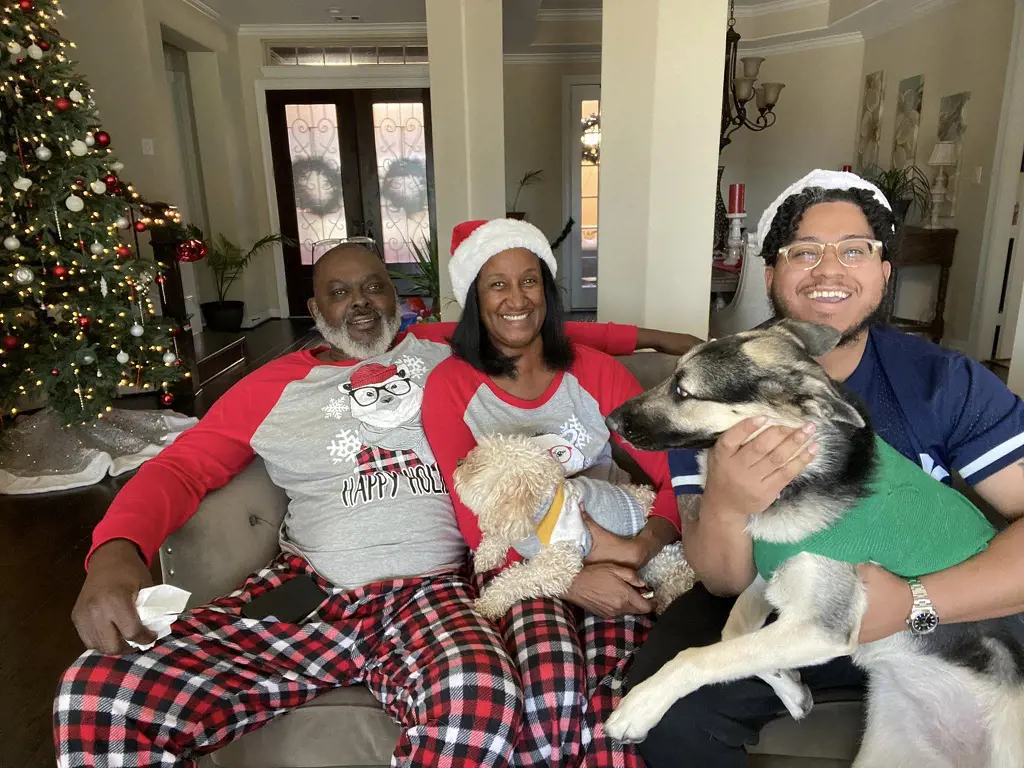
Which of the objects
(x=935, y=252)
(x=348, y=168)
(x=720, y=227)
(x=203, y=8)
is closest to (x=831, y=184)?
(x=720, y=227)

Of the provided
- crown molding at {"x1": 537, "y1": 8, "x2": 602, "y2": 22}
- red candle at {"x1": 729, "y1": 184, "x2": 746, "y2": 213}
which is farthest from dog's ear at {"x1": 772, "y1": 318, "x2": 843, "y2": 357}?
crown molding at {"x1": 537, "y1": 8, "x2": 602, "y2": 22}

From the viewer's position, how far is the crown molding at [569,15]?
793 centimetres

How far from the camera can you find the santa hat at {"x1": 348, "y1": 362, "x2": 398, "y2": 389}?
2.01m

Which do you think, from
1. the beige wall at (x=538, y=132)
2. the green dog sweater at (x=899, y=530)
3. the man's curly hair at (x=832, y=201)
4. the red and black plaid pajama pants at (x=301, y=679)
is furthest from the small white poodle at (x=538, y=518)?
the beige wall at (x=538, y=132)

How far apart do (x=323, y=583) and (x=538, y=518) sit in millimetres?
629

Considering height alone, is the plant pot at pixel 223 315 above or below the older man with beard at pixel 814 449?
below

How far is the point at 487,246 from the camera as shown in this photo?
80.4 inches

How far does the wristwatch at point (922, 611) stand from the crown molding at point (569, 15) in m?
8.12

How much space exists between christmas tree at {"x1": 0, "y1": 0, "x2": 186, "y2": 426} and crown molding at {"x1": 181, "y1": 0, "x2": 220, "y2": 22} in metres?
3.38

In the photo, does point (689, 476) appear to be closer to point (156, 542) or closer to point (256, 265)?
point (156, 542)

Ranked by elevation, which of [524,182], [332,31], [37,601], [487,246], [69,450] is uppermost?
[332,31]

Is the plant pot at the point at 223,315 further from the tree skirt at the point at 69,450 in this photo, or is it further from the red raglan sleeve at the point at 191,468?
the red raglan sleeve at the point at 191,468

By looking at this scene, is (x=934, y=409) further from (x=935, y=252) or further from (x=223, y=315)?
(x=223, y=315)

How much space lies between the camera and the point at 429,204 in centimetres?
902
